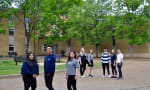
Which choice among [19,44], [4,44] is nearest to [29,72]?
[4,44]

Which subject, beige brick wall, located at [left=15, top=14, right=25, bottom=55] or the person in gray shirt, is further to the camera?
beige brick wall, located at [left=15, top=14, right=25, bottom=55]

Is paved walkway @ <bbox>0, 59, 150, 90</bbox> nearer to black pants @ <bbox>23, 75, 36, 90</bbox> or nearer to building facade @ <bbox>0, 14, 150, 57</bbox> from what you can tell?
black pants @ <bbox>23, 75, 36, 90</bbox>

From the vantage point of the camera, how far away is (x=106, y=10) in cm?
3994

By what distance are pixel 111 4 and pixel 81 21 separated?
671cm

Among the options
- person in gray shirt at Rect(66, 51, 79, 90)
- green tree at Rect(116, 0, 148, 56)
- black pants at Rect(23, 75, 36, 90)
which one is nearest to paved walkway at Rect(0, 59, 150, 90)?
person in gray shirt at Rect(66, 51, 79, 90)

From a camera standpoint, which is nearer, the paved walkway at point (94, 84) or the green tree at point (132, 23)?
the paved walkway at point (94, 84)

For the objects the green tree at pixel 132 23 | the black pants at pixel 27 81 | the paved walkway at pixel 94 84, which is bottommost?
the paved walkway at pixel 94 84

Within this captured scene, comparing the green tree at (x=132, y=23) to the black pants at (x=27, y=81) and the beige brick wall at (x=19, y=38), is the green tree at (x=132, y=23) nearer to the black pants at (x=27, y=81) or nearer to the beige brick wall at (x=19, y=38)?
the beige brick wall at (x=19, y=38)

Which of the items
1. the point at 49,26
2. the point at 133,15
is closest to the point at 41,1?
the point at 49,26

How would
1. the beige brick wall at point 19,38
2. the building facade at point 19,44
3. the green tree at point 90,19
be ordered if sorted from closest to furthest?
the green tree at point 90,19 → the building facade at point 19,44 → the beige brick wall at point 19,38

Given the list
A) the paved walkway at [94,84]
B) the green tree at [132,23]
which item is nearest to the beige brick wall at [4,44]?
the green tree at [132,23]

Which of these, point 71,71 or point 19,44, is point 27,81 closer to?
point 71,71

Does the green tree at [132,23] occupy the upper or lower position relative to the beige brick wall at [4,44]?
upper

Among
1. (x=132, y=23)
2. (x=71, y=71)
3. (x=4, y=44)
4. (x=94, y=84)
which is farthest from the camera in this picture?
(x=4, y=44)
